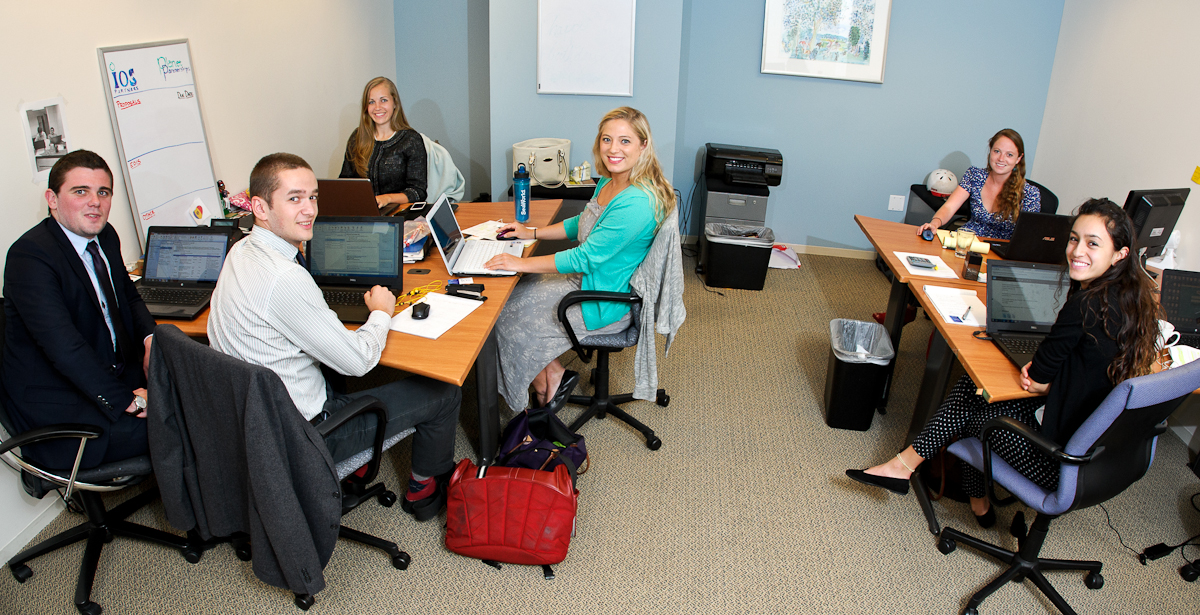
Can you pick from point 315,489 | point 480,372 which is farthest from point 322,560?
point 480,372

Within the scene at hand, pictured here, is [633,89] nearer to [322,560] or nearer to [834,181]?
[834,181]

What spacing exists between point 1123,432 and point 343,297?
231 cm

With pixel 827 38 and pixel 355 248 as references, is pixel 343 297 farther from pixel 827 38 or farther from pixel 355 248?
pixel 827 38

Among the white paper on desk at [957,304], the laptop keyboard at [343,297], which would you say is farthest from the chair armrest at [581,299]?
the white paper on desk at [957,304]

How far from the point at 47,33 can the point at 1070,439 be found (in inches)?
130

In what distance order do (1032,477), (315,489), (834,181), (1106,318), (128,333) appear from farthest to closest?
(834,181)
(128,333)
(1032,477)
(1106,318)
(315,489)

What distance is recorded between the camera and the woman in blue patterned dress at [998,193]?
3408mm

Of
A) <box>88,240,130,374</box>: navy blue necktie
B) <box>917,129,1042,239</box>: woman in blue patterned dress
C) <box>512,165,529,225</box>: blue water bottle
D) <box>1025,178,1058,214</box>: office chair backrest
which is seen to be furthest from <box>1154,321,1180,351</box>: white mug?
<box>88,240,130,374</box>: navy blue necktie

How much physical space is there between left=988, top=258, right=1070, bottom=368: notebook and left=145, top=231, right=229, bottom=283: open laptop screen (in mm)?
2650

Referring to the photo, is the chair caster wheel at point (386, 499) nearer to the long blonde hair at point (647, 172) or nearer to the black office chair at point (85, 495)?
the black office chair at point (85, 495)

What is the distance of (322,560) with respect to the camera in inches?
73.8

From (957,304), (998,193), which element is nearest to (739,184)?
(998,193)

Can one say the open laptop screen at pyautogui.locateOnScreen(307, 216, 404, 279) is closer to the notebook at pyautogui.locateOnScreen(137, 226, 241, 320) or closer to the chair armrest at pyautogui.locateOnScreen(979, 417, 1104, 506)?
the notebook at pyautogui.locateOnScreen(137, 226, 241, 320)

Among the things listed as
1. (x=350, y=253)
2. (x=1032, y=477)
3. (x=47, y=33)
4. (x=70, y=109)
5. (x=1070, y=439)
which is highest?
(x=47, y=33)
